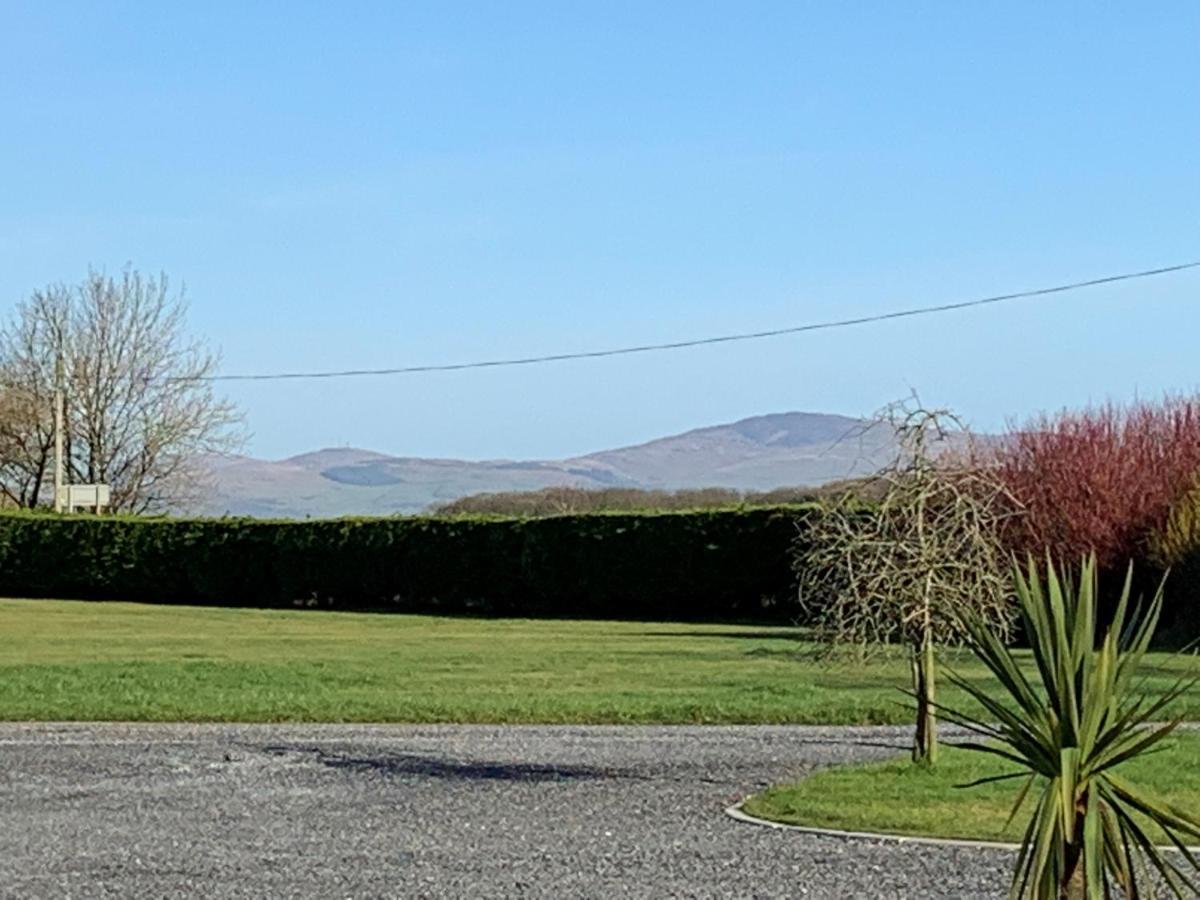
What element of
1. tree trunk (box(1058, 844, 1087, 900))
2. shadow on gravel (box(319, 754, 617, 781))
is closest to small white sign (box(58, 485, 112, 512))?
shadow on gravel (box(319, 754, 617, 781))

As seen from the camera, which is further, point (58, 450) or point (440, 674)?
point (58, 450)

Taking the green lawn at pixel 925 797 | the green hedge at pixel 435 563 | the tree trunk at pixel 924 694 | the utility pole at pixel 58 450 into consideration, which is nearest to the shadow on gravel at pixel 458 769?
the green lawn at pixel 925 797

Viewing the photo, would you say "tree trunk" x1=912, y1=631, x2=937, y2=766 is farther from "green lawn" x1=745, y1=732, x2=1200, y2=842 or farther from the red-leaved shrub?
the red-leaved shrub

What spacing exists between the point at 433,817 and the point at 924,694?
311cm

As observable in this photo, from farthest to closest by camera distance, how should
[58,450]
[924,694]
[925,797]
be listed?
[58,450], [924,694], [925,797]

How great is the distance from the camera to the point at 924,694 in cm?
1115

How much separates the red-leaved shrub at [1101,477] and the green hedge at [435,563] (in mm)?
5022

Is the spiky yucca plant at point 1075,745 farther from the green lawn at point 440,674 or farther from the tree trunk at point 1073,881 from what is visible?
the green lawn at point 440,674

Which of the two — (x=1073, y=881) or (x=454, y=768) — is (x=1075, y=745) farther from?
(x=454, y=768)

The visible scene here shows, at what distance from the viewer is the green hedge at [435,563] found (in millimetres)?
36781

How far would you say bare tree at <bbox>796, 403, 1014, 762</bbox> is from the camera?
11289 millimetres

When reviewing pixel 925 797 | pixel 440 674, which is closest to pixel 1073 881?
pixel 925 797

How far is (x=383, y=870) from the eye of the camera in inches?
357

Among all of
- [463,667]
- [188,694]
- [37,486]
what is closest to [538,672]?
[463,667]
